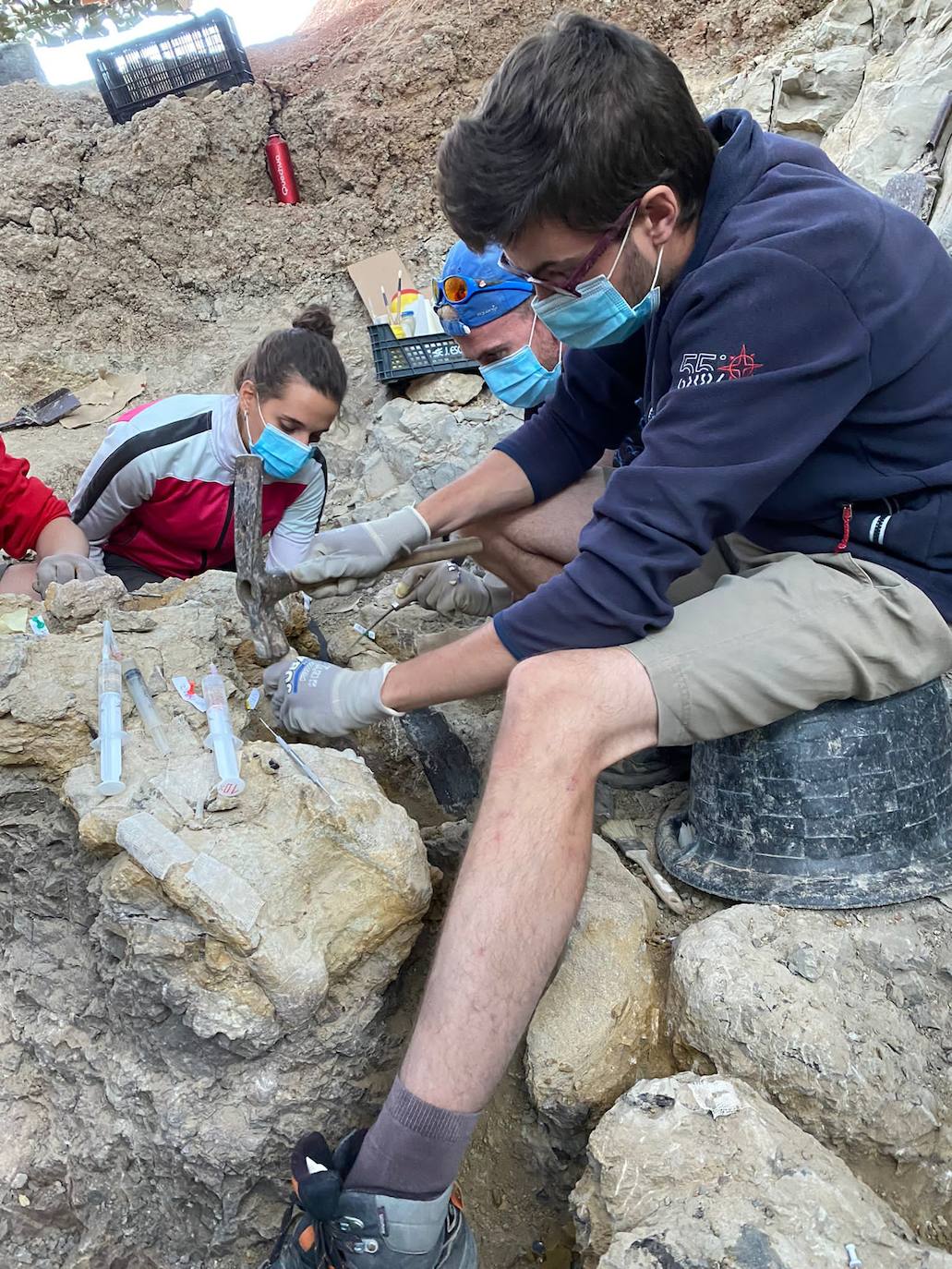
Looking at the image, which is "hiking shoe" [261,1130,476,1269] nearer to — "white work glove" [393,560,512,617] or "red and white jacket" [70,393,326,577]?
"white work glove" [393,560,512,617]

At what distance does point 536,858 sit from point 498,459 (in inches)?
54.6

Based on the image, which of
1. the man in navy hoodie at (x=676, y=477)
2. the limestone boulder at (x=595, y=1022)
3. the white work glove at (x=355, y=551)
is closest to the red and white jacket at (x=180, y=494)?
the white work glove at (x=355, y=551)

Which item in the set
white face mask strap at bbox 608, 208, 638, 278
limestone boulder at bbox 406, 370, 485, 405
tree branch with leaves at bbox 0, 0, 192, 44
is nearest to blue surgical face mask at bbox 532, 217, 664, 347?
white face mask strap at bbox 608, 208, 638, 278

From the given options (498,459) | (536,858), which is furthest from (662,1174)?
(498,459)

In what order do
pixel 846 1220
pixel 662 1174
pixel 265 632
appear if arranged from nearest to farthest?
pixel 846 1220
pixel 662 1174
pixel 265 632

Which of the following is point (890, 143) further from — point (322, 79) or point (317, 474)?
point (322, 79)

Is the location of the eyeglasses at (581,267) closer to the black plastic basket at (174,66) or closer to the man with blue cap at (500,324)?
the man with blue cap at (500,324)

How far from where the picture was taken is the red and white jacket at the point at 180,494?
3.16 meters

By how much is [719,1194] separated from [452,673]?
1.00 metres

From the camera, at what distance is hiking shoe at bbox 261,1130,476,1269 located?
128 centimetres

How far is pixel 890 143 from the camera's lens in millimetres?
3734

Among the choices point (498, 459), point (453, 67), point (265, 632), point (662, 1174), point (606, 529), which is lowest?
point (662, 1174)

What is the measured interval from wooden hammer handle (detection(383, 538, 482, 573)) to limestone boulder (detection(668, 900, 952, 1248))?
48.2 inches

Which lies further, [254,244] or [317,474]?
[254,244]
